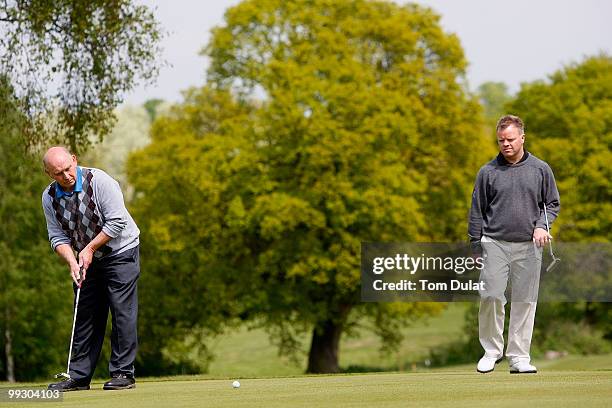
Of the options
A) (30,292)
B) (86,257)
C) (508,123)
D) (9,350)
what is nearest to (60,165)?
(86,257)

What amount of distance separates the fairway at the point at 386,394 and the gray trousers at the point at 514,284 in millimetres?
725

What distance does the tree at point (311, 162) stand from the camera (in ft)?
119

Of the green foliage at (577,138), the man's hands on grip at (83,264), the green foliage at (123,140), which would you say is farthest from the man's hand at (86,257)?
the green foliage at (123,140)

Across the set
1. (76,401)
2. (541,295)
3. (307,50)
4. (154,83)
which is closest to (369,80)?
(307,50)

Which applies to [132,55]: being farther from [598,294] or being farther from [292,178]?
[598,294]

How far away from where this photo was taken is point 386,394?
8680 millimetres

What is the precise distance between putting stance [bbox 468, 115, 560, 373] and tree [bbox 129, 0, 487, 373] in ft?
79.2

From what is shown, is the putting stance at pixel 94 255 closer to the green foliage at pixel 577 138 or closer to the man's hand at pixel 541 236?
the man's hand at pixel 541 236

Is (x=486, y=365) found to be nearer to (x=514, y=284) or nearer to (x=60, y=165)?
(x=514, y=284)

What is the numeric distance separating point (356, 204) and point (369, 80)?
14.8ft

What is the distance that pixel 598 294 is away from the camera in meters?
44.1

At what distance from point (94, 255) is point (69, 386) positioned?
3.96 ft

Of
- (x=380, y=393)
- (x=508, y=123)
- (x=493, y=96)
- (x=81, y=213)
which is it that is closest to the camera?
(x=380, y=393)

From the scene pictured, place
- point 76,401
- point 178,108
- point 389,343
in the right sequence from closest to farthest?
point 76,401, point 389,343, point 178,108
